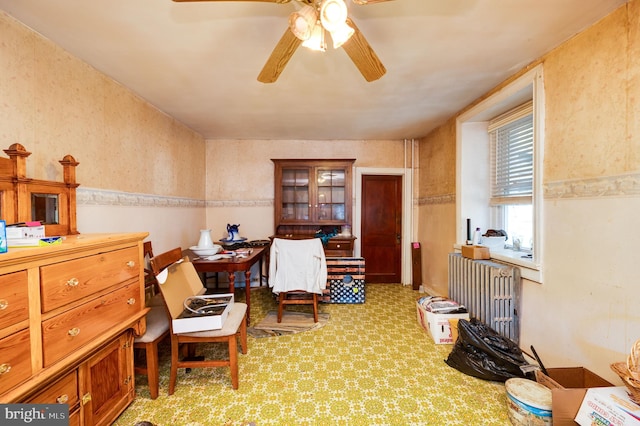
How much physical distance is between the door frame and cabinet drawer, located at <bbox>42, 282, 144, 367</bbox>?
123 inches

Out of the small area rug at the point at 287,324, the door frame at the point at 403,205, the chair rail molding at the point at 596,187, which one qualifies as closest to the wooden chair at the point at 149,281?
the small area rug at the point at 287,324

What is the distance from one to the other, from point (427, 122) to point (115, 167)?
3461 millimetres

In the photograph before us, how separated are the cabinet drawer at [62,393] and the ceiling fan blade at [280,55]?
191 cm

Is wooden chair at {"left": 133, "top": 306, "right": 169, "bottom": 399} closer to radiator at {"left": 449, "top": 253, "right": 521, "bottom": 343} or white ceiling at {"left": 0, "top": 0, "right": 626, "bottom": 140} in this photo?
white ceiling at {"left": 0, "top": 0, "right": 626, "bottom": 140}

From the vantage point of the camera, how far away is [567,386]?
1.58 m

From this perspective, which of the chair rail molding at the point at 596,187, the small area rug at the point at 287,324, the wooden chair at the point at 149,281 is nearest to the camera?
the chair rail molding at the point at 596,187

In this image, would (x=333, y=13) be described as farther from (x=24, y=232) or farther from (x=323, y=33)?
(x=24, y=232)

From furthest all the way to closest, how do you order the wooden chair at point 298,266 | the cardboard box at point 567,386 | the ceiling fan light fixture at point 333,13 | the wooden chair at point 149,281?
1. the wooden chair at point 298,266
2. the wooden chair at point 149,281
3. the cardboard box at point 567,386
4. the ceiling fan light fixture at point 333,13

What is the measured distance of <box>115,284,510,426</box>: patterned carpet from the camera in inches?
61.2

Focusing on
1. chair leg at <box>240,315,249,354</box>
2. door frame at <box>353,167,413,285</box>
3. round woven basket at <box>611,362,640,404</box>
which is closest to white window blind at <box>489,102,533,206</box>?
door frame at <box>353,167,413,285</box>

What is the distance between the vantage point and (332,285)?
3379 mm

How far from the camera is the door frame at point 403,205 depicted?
4.14m

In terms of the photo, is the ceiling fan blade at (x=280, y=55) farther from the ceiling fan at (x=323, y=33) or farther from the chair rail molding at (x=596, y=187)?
the chair rail molding at (x=596, y=187)

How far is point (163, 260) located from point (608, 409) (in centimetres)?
263
